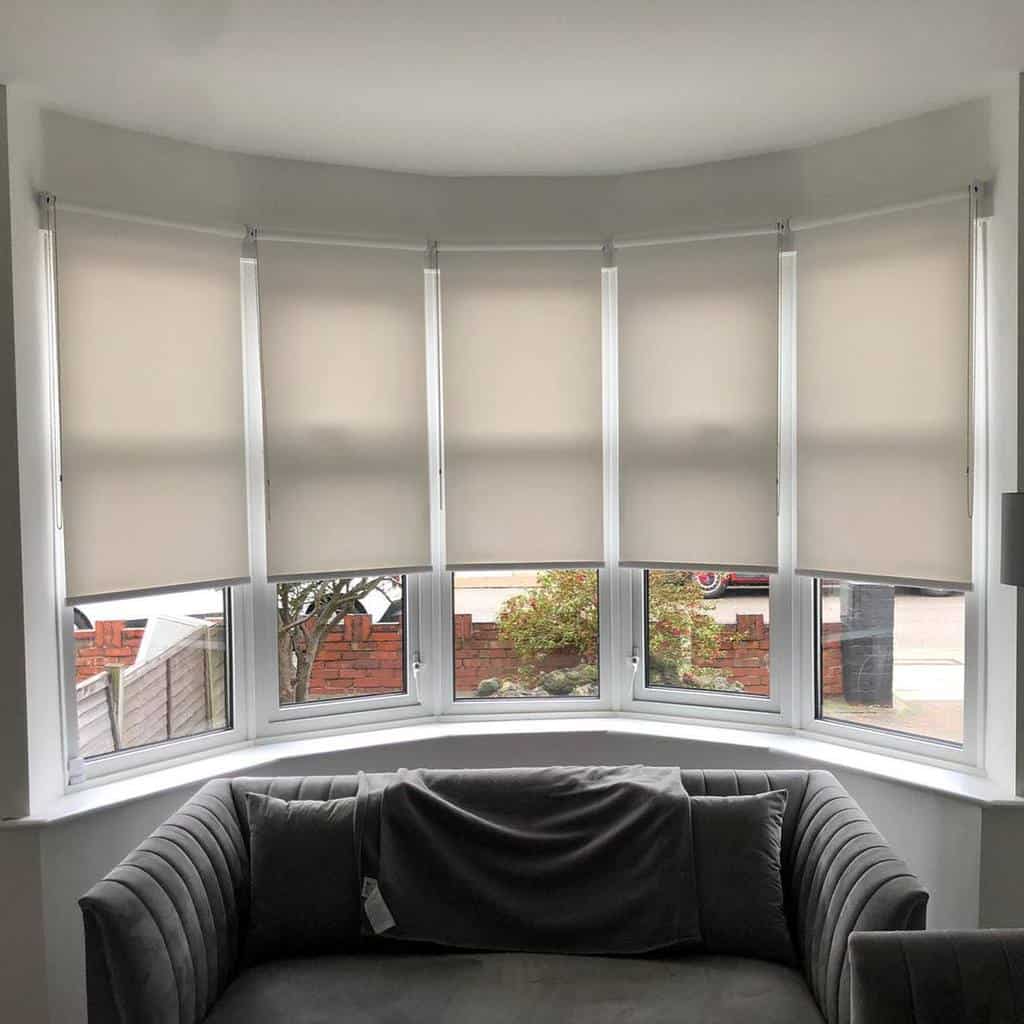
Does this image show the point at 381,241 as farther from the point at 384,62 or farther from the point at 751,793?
the point at 751,793

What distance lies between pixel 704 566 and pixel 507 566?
2.65ft

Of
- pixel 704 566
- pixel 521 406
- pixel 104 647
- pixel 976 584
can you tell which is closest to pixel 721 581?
pixel 704 566

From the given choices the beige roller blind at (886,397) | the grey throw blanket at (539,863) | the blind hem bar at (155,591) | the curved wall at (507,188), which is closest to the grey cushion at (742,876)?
the grey throw blanket at (539,863)

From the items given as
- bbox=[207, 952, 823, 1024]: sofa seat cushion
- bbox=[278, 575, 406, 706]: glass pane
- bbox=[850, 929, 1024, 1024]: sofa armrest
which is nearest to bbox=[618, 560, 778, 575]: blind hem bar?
bbox=[278, 575, 406, 706]: glass pane

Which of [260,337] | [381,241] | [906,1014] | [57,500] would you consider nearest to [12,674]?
[57,500]

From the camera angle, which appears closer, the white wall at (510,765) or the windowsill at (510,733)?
the white wall at (510,765)

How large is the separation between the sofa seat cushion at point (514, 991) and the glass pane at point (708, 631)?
54.3 inches

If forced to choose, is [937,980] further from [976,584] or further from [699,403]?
[699,403]

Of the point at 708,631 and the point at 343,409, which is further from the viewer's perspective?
the point at 708,631

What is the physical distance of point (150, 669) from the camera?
11.8 feet

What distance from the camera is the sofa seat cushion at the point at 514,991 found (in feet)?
8.38

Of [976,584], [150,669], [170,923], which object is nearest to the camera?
[170,923]

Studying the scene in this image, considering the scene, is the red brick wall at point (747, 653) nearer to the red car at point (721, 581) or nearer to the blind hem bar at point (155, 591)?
the red car at point (721, 581)

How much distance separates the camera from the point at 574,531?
401 cm
